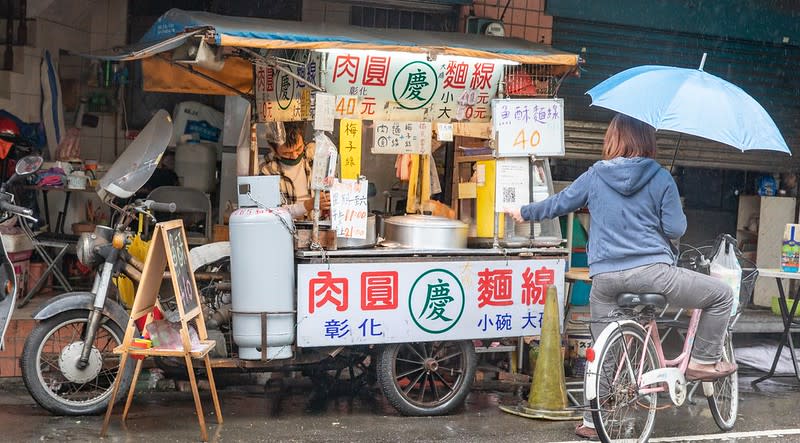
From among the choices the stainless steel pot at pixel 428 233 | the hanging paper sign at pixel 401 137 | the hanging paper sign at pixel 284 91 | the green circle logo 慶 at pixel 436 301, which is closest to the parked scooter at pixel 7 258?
the hanging paper sign at pixel 284 91

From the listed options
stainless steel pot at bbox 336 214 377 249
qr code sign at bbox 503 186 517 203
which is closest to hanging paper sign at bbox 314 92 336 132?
stainless steel pot at bbox 336 214 377 249

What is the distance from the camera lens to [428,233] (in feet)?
25.5

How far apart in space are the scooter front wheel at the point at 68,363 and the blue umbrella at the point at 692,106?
4027 mm

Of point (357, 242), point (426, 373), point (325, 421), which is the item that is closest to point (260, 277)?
point (357, 242)

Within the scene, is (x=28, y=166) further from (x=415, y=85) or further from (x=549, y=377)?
(x=549, y=377)

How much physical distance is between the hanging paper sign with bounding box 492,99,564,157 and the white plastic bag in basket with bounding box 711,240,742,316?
5.22 feet

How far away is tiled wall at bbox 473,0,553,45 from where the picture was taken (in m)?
10.8

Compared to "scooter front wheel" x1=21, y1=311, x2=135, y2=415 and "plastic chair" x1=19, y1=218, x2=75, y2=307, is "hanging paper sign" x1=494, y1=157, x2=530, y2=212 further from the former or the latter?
"plastic chair" x1=19, y1=218, x2=75, y2=307

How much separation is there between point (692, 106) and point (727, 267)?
170 cm

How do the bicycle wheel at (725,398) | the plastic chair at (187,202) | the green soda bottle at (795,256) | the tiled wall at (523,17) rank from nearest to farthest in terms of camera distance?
the bicycle wheel at (725,398) < the green soda bottle at (795,256) < the plastic chair at (187,202) < the tiled wall at (523,17)

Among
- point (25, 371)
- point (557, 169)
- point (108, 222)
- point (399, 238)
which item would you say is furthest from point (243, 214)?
point (557, 169)

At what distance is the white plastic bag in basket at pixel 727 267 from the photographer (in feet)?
25.1

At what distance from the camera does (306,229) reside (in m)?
7.72

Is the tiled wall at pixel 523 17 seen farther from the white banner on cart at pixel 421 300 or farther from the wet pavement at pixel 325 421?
the wet pavement at pixel 325 421
